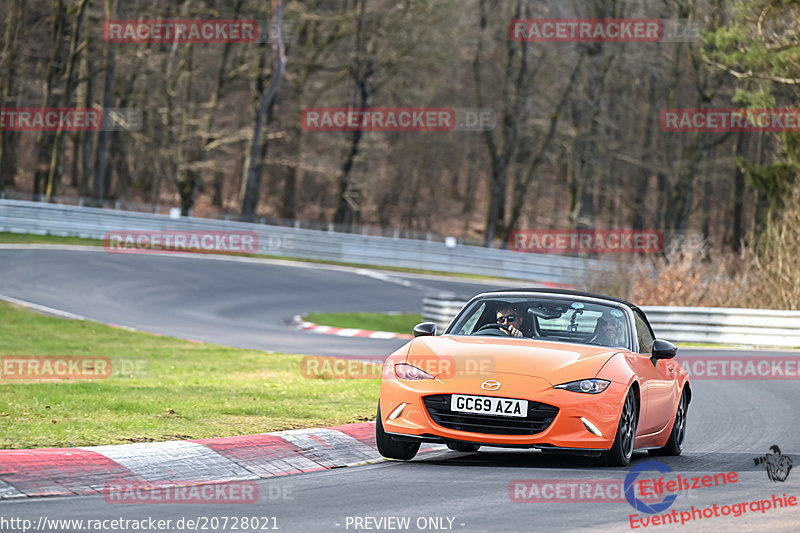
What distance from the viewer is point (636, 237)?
54781 millimetres

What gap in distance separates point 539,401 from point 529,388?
119mm

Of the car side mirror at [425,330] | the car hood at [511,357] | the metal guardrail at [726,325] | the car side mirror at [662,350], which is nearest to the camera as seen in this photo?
the car hood at [511,357]

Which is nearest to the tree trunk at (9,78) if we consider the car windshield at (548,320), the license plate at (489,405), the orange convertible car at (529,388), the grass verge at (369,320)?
the grass verge at (369,320)

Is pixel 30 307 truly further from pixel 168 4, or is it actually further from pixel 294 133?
pixel 294 133

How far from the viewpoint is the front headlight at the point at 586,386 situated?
8.81 metres

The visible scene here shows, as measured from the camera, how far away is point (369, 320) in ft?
102

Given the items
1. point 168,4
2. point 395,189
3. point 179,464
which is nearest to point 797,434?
point 179,464

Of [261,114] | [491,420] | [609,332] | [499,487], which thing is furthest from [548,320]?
[261,114]

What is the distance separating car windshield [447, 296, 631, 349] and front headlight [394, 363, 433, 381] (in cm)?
107

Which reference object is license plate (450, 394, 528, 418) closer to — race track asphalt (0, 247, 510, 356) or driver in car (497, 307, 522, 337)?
driver in car (497, 307, 522, 337)

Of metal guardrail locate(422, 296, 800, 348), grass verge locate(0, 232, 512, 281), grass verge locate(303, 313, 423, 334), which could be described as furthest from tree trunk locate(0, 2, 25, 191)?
metal guardrail locate(422, 296, 800, 348)

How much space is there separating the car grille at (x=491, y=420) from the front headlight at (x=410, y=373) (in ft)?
0.74

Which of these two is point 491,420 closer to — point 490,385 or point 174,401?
point 490,385

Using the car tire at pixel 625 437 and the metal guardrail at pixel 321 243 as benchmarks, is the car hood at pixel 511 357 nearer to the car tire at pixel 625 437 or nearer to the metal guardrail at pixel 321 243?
the car tire at pixel 625 437
